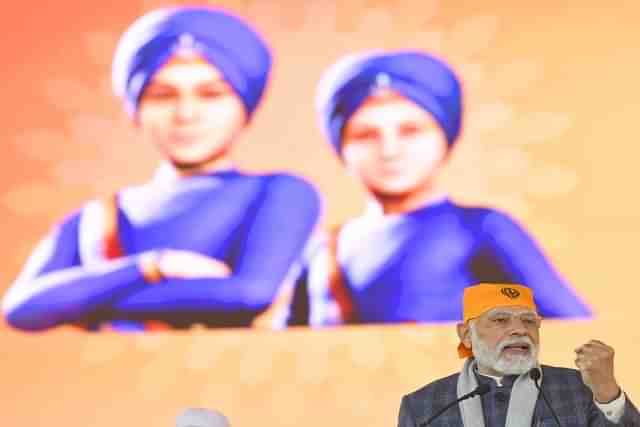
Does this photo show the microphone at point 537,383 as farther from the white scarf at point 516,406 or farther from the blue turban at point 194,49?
the blue turban at point 194,49

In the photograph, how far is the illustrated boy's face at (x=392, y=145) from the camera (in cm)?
455

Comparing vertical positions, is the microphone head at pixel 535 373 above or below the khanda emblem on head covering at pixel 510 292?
below

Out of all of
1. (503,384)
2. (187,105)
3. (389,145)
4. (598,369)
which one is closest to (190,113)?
(187,105)

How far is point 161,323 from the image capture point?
4480 mm

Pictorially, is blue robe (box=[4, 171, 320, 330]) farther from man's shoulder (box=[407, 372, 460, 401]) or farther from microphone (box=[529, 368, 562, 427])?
microphone (box=[529, 368, 562, 427])

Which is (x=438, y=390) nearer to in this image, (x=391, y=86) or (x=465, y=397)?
(x=465, y=397)

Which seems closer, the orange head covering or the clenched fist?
the clenched fist

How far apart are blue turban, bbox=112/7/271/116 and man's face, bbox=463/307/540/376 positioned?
197 cm

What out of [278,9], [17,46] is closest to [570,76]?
[278,9]

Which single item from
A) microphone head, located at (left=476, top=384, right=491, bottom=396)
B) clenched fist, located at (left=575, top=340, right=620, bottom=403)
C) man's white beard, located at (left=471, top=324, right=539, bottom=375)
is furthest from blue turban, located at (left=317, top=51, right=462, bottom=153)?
clenched fist, located at (left=575, top=340, right=620, bottom=403)

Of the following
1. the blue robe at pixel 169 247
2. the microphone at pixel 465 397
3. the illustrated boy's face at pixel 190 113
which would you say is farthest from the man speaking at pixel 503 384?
the illustrated boy's face at pixel 190 113

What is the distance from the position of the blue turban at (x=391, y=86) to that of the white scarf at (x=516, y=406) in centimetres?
184

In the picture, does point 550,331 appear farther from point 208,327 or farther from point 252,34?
point 252,34

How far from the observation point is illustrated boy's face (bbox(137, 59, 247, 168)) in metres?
4.61
